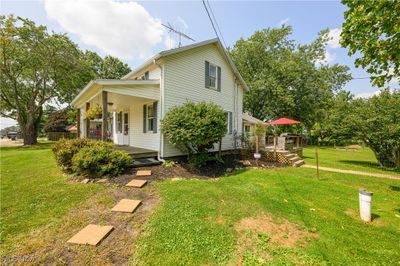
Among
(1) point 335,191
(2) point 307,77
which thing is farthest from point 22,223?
(2) point 307,77

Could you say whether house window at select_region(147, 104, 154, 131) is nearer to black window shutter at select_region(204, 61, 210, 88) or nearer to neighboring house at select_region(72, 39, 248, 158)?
neighboring house at select_region(72, 39, 248, 158)

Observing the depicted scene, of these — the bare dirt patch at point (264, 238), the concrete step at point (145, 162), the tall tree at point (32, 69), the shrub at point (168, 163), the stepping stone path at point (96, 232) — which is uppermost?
the tall tree at point (32, 69)

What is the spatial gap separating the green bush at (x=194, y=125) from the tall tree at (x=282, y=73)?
61.9ft

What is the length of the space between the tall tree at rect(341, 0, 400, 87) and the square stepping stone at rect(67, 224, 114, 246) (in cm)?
744

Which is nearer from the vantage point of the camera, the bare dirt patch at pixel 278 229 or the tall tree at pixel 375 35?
the bare dirt patch at pixel 278 229

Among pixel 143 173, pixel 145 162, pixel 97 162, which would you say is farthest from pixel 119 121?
pixel 143 173

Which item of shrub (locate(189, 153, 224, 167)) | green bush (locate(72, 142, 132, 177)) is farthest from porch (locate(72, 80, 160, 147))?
shrub (locate(189, 153, 224, 167))

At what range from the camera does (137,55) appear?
39.4 feet

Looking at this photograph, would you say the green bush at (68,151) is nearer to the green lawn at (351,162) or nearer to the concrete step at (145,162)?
the concrete step at (145,162)

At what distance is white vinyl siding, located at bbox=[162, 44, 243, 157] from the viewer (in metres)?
9.33

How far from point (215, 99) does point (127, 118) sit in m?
6.09

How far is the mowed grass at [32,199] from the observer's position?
3759 mm

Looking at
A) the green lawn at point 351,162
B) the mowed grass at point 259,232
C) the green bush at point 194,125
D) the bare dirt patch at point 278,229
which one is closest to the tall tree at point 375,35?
the mowed grass at point 259,232

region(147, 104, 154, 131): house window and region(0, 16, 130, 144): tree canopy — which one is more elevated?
region(0, 16, 130, 144): tree canopy
